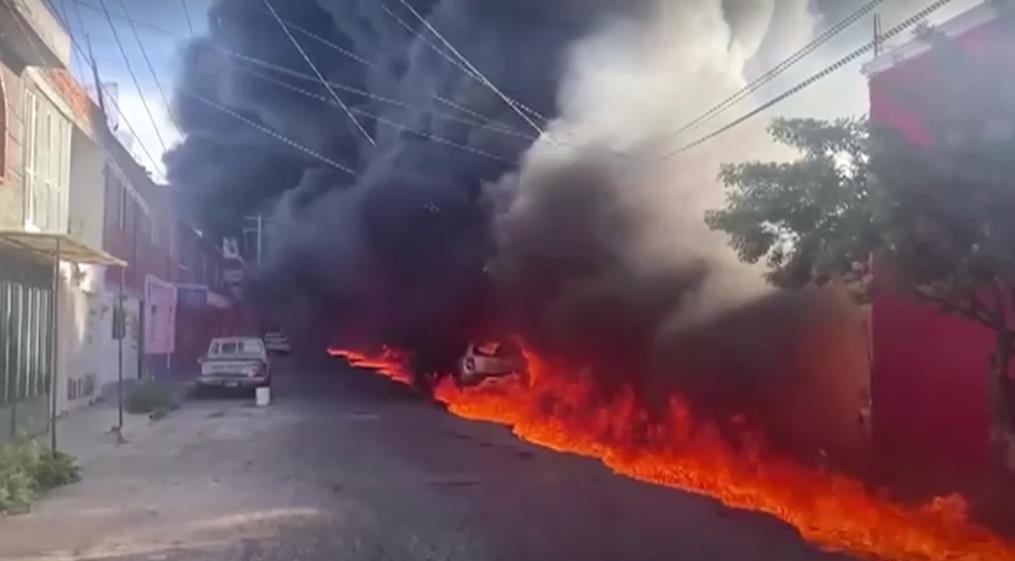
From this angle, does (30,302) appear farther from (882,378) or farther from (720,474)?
(882,378)

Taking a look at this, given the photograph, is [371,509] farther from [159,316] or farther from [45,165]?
[159,316]

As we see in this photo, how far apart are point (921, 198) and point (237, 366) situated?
72.9 ft

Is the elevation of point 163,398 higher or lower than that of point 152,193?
lower

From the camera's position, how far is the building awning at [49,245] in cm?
1450

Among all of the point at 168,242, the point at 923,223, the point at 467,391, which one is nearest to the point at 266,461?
the point at 923,223

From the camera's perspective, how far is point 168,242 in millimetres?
40844

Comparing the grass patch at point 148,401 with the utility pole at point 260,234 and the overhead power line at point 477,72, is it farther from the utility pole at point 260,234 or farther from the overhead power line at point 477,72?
the utility pole at point 260,234

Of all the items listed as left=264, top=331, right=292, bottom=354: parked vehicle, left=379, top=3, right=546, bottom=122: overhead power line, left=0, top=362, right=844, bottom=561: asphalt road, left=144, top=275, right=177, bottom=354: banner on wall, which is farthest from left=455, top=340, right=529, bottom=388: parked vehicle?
left=264, top=331, right=292, bottom=354: parked vehicle

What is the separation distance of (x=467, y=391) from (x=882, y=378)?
14.2m

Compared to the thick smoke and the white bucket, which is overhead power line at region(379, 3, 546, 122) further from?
the white bucket

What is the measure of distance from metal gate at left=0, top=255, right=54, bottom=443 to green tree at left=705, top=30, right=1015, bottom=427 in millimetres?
9696

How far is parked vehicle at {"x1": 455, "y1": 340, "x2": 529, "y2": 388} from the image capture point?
27469mm

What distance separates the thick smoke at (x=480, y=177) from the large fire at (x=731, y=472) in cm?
76

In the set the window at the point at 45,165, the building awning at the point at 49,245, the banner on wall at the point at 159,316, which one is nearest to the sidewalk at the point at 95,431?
the building awning at the point at 49,245
